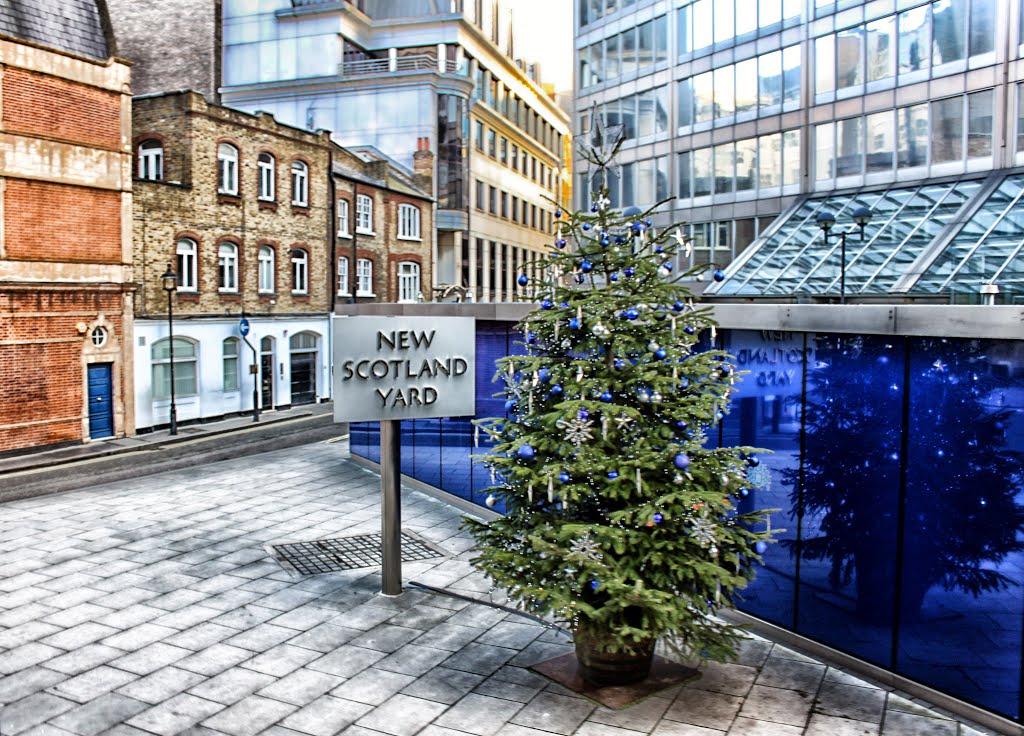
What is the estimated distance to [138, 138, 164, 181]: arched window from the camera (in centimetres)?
3109

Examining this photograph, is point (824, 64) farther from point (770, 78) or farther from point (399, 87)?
point (399, 87)

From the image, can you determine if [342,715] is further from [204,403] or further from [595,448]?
[204,403]

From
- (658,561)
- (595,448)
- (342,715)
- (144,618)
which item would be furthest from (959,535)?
(144,618)

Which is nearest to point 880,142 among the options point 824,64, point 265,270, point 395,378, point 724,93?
point 824,64

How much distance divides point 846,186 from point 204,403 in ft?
79.8

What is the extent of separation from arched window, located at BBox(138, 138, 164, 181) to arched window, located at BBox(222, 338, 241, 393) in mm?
6366

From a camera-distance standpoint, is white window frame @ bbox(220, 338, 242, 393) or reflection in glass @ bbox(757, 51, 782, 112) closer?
white window frame @ bbox(220, 338, 242, 393)

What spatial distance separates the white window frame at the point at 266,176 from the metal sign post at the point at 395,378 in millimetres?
24198

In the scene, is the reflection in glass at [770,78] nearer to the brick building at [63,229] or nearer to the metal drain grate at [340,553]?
the brick building at [63,229]

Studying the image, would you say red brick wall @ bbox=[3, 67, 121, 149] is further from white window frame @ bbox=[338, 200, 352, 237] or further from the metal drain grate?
the metal drain grate

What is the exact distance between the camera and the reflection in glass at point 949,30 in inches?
1078

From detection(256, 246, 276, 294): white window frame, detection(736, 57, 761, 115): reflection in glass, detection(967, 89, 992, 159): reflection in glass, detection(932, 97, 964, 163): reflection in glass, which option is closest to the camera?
detection(967, 89, 992, 159): reflection in glass

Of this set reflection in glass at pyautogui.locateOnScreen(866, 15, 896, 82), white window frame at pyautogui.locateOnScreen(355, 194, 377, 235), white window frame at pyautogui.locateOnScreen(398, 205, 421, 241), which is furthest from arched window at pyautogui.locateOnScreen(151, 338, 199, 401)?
reflection in glass at pyautogui.locateOnScreen(866, 15, 896, 82)

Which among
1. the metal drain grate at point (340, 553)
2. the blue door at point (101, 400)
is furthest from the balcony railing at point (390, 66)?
the metal drain grate at point (340, 553)
